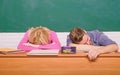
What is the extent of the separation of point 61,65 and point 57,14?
187cm

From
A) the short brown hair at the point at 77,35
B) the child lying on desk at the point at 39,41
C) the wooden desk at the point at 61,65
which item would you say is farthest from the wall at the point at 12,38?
the wooden desk at the point at 61,65

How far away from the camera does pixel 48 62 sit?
6.75ft

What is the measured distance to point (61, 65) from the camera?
2.06 meters

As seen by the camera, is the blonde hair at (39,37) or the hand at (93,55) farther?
the blonde hair at (39,37)

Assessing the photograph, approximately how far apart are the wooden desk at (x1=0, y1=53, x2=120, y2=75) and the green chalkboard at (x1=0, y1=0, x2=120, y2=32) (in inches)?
69.9

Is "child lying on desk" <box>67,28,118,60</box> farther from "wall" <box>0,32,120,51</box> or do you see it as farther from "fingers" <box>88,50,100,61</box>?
"wall" <box>0,32,120,51</box>

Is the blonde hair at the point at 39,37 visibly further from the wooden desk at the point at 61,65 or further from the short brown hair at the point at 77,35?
the wooden desk at the point at 61,65

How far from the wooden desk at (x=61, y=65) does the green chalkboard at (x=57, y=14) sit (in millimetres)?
1774

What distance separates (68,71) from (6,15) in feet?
6.69

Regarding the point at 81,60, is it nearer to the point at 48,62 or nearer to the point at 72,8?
the point at 48,62

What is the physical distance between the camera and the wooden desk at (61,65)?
2041 millimetres

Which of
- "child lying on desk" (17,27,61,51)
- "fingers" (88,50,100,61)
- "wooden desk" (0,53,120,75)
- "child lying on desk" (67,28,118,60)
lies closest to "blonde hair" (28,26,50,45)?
"child lying on desk" (17,27,61,51)

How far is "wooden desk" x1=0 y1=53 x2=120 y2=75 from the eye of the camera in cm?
204

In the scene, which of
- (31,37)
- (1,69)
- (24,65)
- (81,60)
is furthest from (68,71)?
(31,37)
